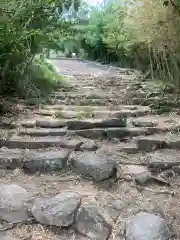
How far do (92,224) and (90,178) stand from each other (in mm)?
604

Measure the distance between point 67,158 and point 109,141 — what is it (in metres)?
0.68

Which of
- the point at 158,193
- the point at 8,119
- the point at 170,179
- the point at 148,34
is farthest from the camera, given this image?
the point at 148,34

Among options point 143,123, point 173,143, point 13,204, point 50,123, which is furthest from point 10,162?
point 143,123

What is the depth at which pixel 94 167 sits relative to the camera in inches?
114

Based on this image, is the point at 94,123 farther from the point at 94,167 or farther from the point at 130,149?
the point at 94,167

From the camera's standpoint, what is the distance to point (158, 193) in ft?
8.87

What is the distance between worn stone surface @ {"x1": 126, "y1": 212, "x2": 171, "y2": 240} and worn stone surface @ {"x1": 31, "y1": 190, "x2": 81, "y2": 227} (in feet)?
1.10

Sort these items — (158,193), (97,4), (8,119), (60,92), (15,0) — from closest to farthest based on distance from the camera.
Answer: (158,193), (8,119), (15,0), (60,92), (97,4)

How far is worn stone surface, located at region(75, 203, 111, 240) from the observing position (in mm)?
2256

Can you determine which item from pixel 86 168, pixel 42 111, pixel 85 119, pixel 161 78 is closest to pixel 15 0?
pixel 42 111

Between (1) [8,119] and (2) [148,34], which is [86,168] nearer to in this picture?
(1) [8,119]

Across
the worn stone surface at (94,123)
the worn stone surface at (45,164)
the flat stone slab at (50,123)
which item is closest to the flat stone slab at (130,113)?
the worn stone surface at (94,123)

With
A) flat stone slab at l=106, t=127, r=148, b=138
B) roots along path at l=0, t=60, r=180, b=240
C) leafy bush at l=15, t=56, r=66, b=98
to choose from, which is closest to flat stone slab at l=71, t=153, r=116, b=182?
roots along path at l=0, t=60, r=180, b=240

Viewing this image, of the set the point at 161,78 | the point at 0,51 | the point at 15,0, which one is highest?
the point at 15,0
